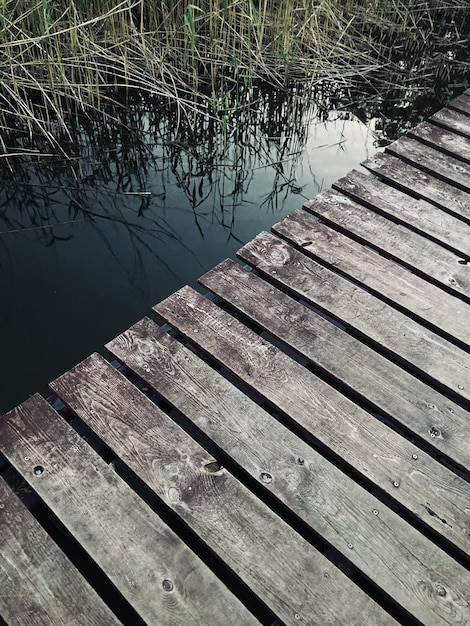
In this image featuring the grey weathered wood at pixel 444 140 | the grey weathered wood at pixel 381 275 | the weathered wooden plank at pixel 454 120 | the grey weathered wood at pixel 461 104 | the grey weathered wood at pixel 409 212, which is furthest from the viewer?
the grey weathered wood at pixel 461 104

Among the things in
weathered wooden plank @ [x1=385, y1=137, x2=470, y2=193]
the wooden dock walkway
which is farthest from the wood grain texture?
weathered wooden plank @ [x1=385, y1=137, x2=470, y2=193]

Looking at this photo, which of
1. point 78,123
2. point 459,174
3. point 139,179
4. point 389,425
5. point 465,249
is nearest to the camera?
point 389,425

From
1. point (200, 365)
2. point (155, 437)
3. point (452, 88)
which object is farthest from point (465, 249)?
point (452, 88)

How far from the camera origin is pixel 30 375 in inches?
75.9

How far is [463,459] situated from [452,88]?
282 cm

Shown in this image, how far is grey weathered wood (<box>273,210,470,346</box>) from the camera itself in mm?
1866

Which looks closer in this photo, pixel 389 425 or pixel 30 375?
pixel 389 425

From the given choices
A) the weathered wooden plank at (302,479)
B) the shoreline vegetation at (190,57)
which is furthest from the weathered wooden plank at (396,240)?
the shoreline vegetation at (190,57)

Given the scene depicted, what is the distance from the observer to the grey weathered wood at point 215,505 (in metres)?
1.25

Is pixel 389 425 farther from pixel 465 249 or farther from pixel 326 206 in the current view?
pixel 326 206

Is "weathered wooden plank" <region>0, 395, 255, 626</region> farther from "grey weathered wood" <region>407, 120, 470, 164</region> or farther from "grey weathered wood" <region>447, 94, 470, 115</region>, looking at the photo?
"grey weathered wood" <region>447, 94, 470, 115</region>

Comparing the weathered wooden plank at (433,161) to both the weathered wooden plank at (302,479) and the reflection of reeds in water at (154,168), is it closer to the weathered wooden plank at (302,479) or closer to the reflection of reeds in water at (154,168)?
the reflection of reeds in water at (154,168)

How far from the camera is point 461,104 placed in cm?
305

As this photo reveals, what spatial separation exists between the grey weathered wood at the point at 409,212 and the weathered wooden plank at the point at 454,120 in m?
0.65
